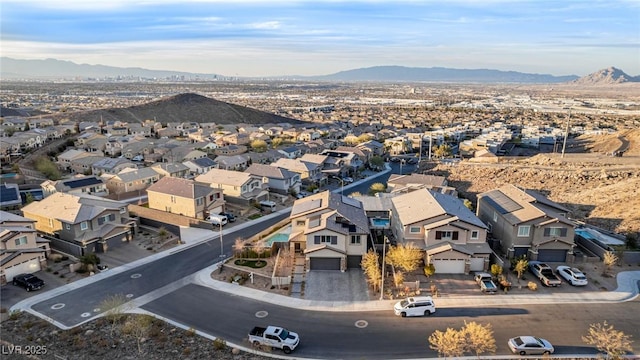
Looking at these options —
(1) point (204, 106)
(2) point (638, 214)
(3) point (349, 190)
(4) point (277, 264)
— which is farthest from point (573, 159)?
(1) point (204, 106)

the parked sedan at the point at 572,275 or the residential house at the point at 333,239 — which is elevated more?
the residential house at the point at 333,239

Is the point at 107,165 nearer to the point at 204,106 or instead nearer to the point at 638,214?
the point at 638,214

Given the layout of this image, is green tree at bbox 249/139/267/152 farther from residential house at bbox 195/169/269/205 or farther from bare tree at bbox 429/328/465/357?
bare tree at bbox 429/328/465/357

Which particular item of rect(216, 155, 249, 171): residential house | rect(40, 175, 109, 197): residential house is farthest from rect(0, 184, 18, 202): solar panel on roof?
rect(216, 155, 249, 171): residential house

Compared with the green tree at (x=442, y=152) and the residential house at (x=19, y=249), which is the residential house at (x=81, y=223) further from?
the green tree at (x=442, y=152)

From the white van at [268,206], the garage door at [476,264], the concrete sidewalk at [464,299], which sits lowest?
the concrete sidewalk at [464,299]

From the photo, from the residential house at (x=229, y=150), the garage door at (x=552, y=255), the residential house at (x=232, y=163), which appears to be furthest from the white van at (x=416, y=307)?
the residential house at (x=229, y=150)
